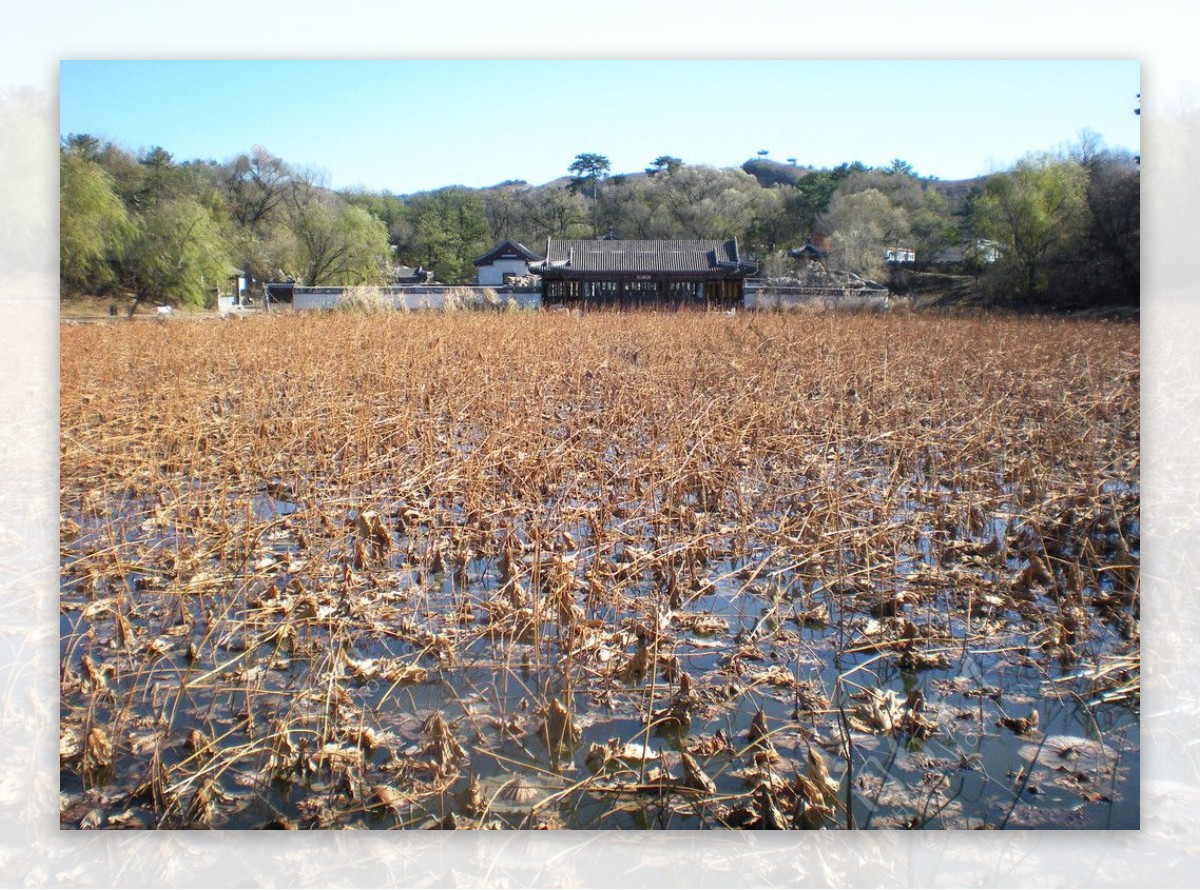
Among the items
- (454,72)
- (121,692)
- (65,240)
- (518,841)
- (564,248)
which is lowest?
(518,841)

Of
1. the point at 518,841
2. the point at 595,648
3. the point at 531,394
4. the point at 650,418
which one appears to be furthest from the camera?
the point at 531,394

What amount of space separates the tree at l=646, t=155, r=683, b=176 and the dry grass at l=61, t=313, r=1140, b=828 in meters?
8.12

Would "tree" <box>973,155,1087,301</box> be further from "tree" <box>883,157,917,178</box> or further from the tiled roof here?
the tiled roof

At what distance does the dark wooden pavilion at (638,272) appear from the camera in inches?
754

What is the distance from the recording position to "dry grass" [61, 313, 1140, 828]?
6.64ft

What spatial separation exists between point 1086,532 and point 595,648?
1973 mm

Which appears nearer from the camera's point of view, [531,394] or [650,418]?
[650,418]

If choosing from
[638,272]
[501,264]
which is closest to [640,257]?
[638,272]

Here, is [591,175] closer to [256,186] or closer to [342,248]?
[256,186]

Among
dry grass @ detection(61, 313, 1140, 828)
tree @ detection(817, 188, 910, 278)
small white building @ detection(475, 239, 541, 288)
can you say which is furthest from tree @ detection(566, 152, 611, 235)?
small white building @ detection(475, 239, 541, 288)

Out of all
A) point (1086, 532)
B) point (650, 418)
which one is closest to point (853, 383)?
point (650, 418)
